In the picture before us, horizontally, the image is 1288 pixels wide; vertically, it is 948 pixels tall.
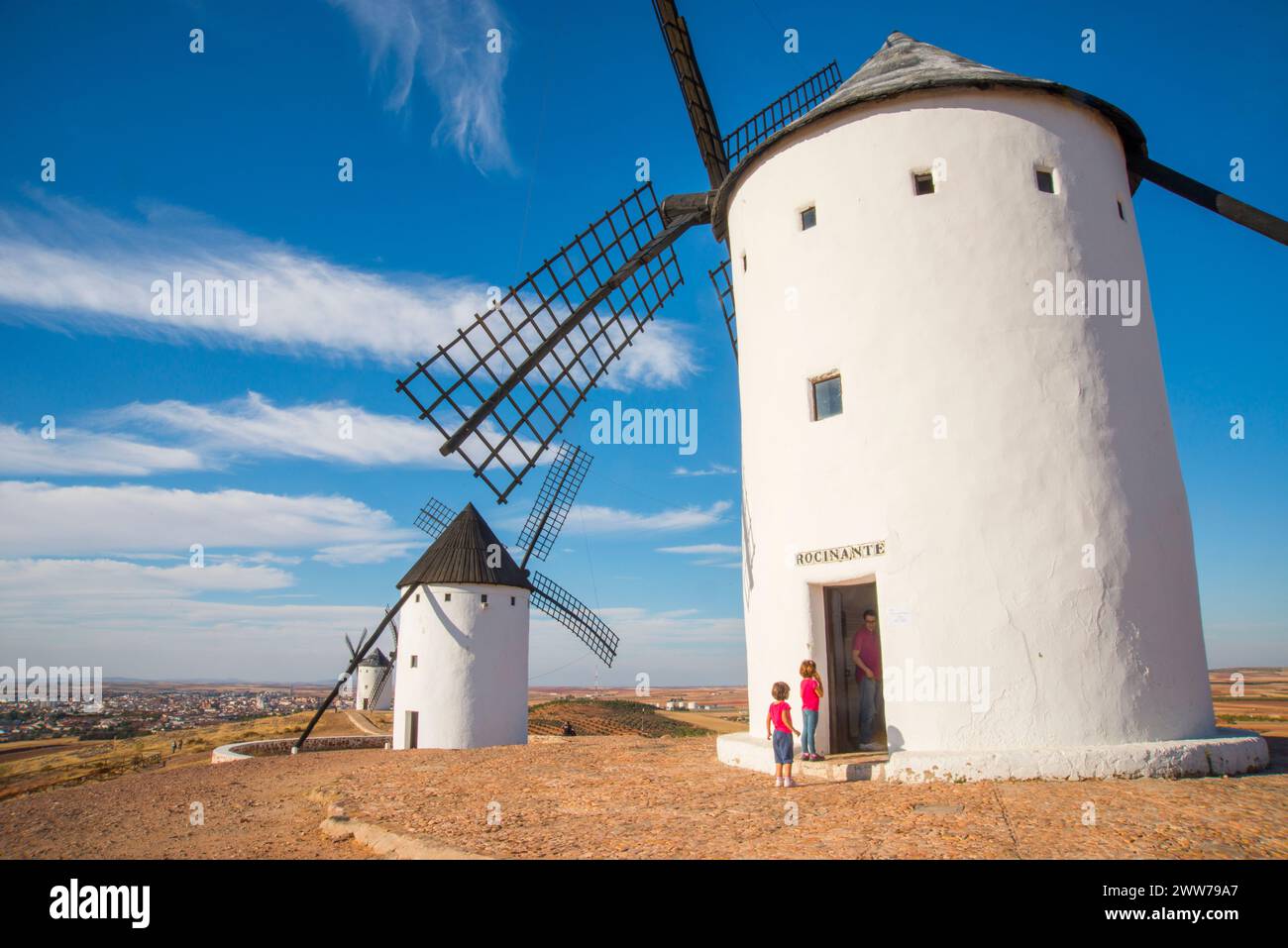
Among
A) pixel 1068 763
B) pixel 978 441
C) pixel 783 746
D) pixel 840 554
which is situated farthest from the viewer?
pixel 840 554

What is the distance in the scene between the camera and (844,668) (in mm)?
9977

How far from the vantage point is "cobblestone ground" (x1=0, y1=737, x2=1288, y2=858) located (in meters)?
5.05

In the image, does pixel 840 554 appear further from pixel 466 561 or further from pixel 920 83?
pixel 466 561

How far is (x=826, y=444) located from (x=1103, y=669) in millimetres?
3896

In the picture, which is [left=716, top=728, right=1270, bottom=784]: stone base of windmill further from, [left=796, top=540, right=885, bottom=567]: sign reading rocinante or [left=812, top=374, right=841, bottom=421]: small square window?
[left=812, top=374, right=841, bottom=421]: small square window

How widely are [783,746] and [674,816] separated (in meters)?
1.76

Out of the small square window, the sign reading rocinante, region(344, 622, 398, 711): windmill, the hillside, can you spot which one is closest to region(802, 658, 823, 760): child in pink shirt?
the sign reading rocinante

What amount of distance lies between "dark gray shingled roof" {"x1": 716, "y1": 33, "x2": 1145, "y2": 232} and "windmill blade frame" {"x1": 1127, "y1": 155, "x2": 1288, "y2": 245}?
0.99 feet

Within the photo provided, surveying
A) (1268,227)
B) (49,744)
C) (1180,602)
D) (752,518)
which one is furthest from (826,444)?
(49,744)

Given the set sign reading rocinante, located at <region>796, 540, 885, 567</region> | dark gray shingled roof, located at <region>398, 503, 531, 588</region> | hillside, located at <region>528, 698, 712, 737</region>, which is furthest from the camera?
hillside, located at <region>528, 698, 712, 737</region>

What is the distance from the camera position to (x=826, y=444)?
9.22m

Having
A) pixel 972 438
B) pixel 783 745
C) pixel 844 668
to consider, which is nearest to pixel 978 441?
pixel 972 438

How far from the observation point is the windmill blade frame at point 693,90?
1410 centimetres

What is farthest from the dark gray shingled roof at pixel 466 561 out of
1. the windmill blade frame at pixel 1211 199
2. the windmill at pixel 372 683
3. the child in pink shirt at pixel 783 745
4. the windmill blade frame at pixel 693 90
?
the windmill at pixel 372 683
